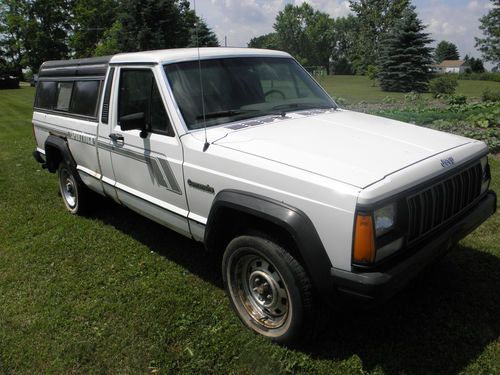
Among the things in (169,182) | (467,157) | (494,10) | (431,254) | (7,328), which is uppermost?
(494,10)

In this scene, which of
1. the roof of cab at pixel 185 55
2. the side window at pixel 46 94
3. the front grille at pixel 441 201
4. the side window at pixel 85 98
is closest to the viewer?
the front grille at pixel 441 201

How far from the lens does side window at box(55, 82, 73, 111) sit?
5.48m

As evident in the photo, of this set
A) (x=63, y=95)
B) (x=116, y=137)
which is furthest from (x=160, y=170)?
(x=63, y=95)

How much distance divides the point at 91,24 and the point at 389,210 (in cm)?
5900

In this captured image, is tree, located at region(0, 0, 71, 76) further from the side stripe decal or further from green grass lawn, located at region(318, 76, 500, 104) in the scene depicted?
the side stripe decal

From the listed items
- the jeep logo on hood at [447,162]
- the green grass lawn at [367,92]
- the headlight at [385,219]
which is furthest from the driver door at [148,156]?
the green grass lawn at [367,92]

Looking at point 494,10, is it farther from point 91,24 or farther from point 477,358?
point 477,358

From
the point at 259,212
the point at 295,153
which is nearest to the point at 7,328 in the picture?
the point at 259,212

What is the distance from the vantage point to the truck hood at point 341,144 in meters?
2.76

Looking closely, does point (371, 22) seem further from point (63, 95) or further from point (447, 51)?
point (63, 95)

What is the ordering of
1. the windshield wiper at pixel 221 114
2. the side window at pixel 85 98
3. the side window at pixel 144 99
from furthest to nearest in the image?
the side window at pixel 85 98 < the side window at pixel 144 99 < the windshield wiper at pixel 221 114

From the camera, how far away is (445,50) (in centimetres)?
9756

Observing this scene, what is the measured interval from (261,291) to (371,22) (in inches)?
2525

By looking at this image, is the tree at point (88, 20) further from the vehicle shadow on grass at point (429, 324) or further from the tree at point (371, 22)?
the vehicle shadow on grass at point (429, 324)
